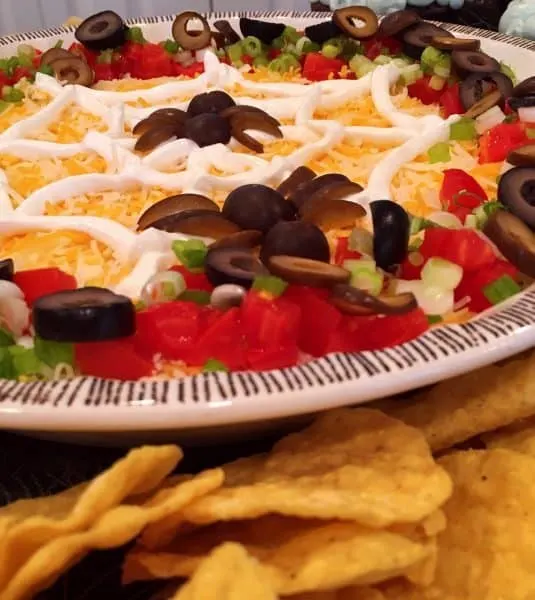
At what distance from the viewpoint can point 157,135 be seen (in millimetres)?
2174

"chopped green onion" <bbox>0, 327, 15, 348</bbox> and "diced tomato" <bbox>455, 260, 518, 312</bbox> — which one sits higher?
"chopped green onion" <bbox>0, 327, 15, 348</bbox>

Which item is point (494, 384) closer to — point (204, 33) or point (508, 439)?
point (508, 439)

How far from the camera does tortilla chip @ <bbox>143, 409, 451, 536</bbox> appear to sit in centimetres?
100

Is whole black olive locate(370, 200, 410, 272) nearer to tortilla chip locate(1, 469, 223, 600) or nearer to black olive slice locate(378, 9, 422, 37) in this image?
tortilla chip locate(1, 469, 223, 600)

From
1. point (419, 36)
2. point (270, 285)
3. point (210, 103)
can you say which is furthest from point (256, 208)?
point (419, 36)

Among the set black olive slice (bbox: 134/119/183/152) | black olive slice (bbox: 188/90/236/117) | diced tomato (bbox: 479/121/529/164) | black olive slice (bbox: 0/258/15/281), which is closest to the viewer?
black olive slice (bbox: 0/258/15/281)

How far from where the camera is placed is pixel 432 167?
2047 mm

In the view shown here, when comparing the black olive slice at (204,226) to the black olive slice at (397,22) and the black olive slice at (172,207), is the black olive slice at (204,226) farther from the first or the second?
the black olive slice at (397,22)

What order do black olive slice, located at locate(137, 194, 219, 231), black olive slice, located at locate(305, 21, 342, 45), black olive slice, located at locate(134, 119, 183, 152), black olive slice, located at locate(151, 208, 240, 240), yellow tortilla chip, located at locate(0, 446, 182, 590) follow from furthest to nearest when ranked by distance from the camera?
black olive slice, located at locate(305, 21, 342, 45)
black olive slice, located at locate(134, 119, 183, 152)
black olive slice, located at locate(137, 194, 219, 231)
black olive slice, located at locate(151, 208, 240, 240)
yellow tortilla chip, located at locate(0, 446, 182, 590)

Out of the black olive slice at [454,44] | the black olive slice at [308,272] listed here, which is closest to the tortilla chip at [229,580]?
the black olive slice at [308,272]

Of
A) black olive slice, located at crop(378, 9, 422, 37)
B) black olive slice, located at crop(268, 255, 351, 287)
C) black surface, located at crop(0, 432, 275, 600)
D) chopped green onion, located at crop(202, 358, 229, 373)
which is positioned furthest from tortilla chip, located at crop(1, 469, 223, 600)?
black olive slice, located at crop(378, 9, 422, 37)

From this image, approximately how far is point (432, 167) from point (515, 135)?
0.21 meters

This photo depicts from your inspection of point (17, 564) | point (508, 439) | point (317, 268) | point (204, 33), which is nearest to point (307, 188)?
point (317, 268)

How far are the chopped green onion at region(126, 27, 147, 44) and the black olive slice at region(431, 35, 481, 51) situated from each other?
94 cm
